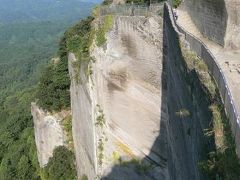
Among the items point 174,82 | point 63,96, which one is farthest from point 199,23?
point 63,96

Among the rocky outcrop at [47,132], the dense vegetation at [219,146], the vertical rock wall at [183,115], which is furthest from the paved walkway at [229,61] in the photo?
the rocky outcrop at [47,132]

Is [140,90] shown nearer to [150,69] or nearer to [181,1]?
[150,69]

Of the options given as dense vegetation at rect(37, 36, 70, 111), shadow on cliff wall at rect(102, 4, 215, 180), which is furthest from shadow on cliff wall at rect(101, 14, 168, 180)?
dense vegetation at rect(37, 36, 70, 111)

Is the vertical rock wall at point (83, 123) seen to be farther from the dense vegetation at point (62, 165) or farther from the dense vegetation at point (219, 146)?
the dense vegetation at point (219, 146)

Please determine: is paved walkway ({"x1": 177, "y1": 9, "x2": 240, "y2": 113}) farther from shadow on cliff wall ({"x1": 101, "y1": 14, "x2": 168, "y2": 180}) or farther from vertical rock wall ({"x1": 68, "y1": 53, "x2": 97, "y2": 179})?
vertical rock wall ({"x1": 68, "y1": 53, "x2": 97, "y2": 179})

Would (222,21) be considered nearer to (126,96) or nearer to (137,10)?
(137,10)
